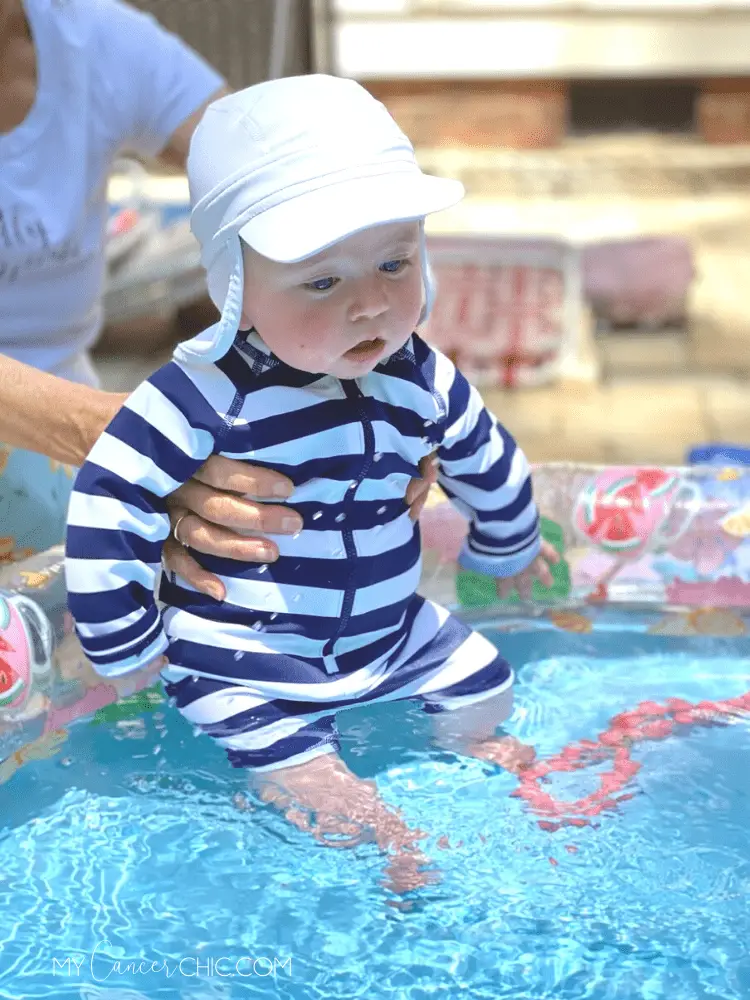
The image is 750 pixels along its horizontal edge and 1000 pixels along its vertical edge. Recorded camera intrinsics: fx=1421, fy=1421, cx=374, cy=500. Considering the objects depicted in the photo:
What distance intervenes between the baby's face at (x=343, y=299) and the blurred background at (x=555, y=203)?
2.41 metres

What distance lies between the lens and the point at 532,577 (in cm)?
245

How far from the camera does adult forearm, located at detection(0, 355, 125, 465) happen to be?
2043mm

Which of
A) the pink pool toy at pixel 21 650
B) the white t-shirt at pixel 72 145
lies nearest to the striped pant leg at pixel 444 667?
the pink pool toy at pixel 21 650

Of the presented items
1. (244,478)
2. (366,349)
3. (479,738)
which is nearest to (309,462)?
(244,478)

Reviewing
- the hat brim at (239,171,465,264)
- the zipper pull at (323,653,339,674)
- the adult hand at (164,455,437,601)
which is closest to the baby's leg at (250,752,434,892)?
the zipper pull at (323,653,339,674)

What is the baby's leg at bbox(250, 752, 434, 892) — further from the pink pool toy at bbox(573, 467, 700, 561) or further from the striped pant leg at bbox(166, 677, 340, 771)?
the pink pool toy at bbox(573, 467, 700, 561)

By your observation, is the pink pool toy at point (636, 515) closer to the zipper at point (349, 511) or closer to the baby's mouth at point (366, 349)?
the zipper at point (349, 511)

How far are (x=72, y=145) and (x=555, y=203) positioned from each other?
4.95 metres

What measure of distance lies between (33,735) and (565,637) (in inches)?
36.5

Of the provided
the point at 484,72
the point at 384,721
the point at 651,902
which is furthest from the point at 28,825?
the point at 484,72

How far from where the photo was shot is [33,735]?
216 centimetres

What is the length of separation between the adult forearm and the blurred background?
2241 millimetres

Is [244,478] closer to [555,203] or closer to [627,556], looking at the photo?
[627,556]

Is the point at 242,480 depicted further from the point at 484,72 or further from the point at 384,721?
the point at 484,72
